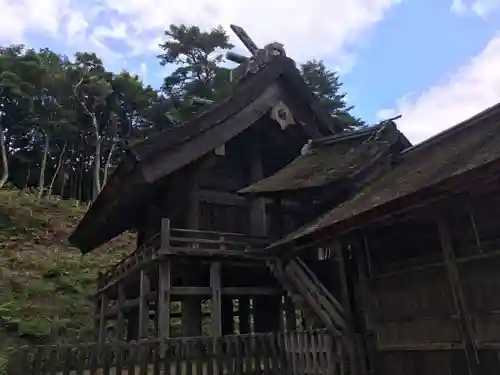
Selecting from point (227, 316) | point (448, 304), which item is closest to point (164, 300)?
point (227, 316)

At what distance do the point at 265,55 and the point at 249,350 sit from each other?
1026cm

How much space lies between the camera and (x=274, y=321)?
13914mm

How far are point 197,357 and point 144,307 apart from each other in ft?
16.1

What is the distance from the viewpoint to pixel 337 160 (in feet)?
35.7

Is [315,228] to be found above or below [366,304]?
above

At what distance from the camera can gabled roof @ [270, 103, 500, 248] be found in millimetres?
5215

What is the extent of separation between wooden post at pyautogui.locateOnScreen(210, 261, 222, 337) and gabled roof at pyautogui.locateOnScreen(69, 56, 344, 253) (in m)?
2.71

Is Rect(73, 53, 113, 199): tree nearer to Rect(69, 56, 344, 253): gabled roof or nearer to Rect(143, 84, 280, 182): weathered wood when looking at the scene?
Rect(69, 56, 344, 253): gabled roof

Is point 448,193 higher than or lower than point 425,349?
higher

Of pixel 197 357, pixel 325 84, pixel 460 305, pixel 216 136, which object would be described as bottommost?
pixel 197 357

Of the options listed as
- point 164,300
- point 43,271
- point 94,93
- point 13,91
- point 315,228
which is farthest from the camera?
point 94,93

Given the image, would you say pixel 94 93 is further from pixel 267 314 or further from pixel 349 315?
pixel 349 315

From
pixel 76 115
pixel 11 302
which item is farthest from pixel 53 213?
pixel 11 302

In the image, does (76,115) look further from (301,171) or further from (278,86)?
(301,171)
